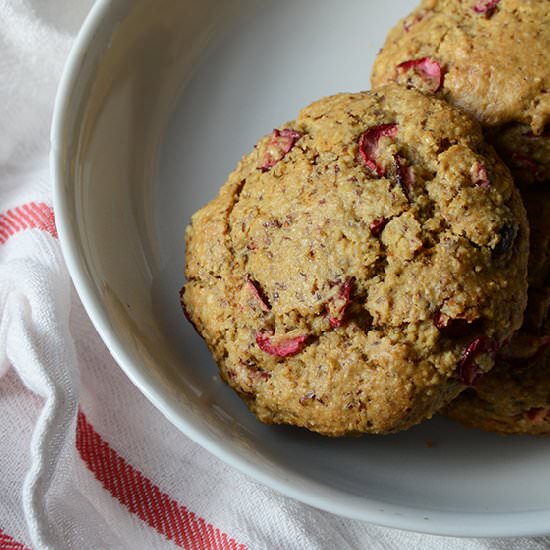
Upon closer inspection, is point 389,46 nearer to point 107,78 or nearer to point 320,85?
point 320,85

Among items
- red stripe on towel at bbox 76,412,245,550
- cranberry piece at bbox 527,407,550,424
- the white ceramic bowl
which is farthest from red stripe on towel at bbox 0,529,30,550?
cranberry piece at bbox 527,407,550,424

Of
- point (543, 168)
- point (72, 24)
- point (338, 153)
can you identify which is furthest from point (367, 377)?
point (72, 24)

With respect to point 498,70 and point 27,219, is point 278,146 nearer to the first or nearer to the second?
point 498,70

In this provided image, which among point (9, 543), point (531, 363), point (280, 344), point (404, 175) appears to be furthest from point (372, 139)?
point (9, 543)

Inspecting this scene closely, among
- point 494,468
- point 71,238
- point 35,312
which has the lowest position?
point 494,468

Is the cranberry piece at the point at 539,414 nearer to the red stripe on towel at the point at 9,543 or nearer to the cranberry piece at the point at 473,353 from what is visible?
the cranberry piece at the point at 473,353

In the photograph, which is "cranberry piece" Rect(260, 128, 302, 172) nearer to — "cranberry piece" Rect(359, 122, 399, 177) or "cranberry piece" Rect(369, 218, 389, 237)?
"cranberry piece" Rect(359, 122, 399, 177)
